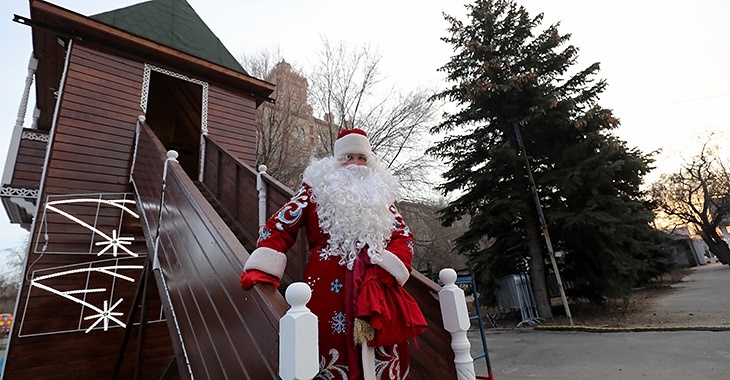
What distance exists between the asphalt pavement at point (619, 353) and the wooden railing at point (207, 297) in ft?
11.1

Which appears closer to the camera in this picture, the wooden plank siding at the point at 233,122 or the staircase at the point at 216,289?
the staircase at the point at 216,289

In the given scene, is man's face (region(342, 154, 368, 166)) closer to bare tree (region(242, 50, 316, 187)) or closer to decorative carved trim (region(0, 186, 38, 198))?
decorative carved trim (region(0, 186, 38, 198))

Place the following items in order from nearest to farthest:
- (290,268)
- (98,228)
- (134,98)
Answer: (290,268), (98,228), (134,98)

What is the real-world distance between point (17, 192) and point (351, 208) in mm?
5677

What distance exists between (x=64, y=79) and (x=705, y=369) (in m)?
8.76

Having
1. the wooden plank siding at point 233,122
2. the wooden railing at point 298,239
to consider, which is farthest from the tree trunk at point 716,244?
the wooden plank siding at point 233,122

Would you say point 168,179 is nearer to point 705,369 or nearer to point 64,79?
point 64,79

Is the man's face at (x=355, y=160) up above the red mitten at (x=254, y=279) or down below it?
above

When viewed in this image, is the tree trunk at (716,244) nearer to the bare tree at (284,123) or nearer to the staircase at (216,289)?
the bare tree at (284,123)

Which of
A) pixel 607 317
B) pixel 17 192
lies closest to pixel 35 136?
pixel 17 192

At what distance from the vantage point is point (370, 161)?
2006mm

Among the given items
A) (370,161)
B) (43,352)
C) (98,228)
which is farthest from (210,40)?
(370,161)

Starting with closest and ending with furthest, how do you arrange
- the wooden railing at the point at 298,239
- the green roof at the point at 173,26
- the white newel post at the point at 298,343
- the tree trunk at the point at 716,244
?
the white newel post at the point at 298,343 < the wooden railing at the point at 298,239 < the green roof at the point at 173,26 < the tree trunk at the point at 716,244

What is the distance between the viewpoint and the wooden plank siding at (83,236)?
3830 mm
